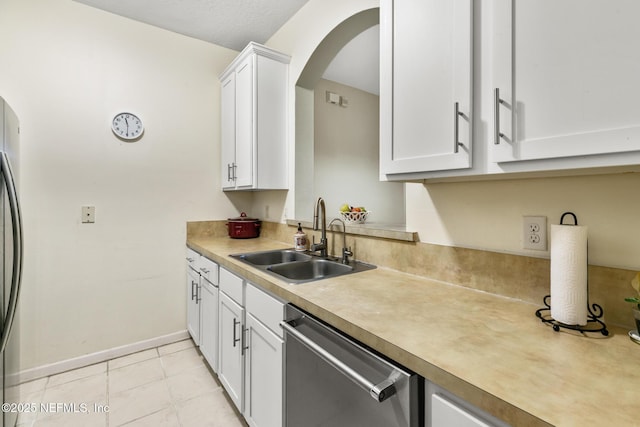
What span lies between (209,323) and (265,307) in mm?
910

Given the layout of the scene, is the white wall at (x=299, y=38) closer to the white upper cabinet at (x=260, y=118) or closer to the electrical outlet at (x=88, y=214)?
the white upper cabinet at (x=260, y=118)

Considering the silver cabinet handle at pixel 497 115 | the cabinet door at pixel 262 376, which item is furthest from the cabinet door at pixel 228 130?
the silver cabinet handle at pixel 497 115

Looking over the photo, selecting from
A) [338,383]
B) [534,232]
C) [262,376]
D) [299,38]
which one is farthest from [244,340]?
[299,38]

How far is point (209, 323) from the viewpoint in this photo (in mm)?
2021

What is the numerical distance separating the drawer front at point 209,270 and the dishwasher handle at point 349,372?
90 centimetres

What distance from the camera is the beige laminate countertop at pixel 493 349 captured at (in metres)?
0.53

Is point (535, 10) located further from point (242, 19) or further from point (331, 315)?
point (242, 19)

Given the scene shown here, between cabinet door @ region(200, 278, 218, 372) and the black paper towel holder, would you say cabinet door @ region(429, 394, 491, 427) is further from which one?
cabinet door @ region(200, 278, 218, 372)

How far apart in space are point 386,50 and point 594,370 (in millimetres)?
1153

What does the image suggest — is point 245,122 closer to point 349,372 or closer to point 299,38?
point 299,38

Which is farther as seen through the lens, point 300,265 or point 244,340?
point 300,265

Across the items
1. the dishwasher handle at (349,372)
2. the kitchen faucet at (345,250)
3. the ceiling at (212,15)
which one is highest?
the ceiling at (212,15)

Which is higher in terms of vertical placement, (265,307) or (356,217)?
(356,217)

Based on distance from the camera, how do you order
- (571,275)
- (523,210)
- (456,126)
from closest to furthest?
(571,275), (456,126), (523,210)
